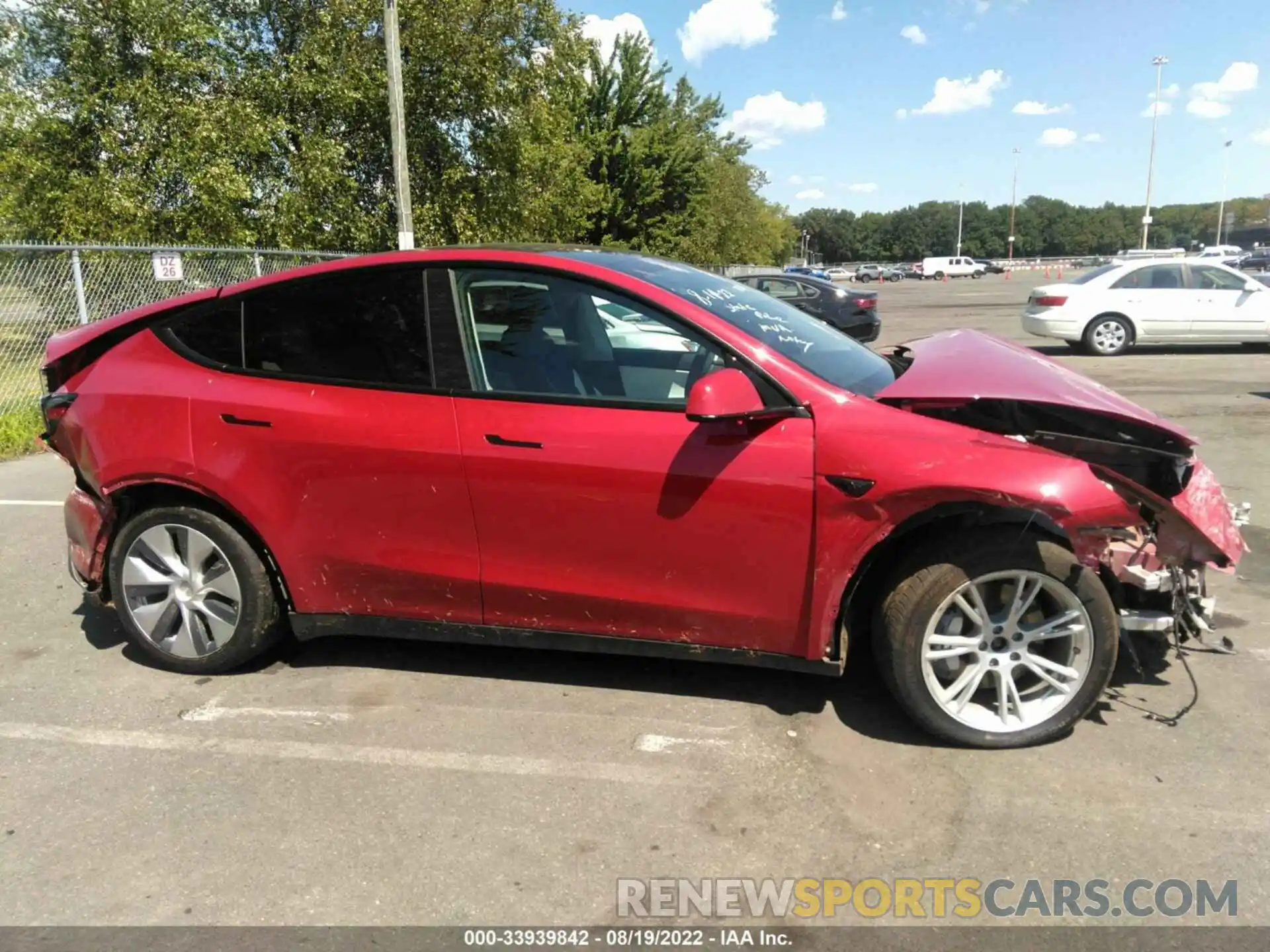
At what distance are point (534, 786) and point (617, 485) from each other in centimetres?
102

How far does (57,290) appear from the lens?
398 inches

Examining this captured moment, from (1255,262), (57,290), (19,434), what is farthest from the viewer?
(1255,262)

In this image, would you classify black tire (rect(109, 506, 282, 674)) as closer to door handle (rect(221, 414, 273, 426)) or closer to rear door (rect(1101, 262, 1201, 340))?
door handle (rect(221, 414, 273, 426))

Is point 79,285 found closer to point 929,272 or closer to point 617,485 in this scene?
point 617,485

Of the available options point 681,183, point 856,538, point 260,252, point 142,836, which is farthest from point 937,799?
point 681,183

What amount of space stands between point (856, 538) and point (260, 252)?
11.4m

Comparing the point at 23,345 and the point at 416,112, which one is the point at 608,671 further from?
the point at 416,112

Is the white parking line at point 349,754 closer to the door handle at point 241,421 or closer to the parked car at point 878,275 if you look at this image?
the door handle at point 241,421

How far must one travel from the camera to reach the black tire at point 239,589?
11.8ft

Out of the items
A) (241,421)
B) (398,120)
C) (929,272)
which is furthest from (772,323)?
(929,272)

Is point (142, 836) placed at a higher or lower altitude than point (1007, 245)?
lower

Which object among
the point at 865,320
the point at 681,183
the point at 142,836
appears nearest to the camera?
the point at 142,836

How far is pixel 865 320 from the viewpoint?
1700 centimetres

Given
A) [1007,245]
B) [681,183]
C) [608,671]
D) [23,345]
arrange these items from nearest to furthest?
[608,671]
[23,345]
[681,183]
[1007,245]
